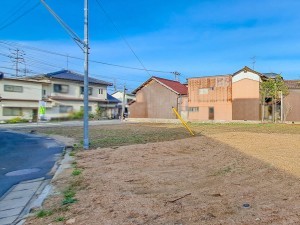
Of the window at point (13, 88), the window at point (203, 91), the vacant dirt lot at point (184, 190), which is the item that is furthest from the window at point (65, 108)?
the window at point (203, 91)

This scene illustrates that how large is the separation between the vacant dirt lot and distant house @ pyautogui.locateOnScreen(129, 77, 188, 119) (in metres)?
24.9

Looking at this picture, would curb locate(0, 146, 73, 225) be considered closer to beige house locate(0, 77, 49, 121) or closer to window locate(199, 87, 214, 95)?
beige house locate(0, 77, 49, 121)

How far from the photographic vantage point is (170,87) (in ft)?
111

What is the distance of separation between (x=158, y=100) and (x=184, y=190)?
2970cm

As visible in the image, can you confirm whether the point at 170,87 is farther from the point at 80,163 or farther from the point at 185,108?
the point at 80,163

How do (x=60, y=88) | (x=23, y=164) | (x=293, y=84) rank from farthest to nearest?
(x=293, y=84), (x=23, y=164), (x=60, y=88)

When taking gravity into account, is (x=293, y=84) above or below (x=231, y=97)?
above

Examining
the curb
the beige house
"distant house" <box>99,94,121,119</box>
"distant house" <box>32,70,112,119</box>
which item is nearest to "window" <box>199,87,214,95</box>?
"distant house" <box>99,94,121,119</box>

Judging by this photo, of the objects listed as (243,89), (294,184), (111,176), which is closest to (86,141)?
(111,176)

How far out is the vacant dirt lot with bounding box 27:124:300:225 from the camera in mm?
3645

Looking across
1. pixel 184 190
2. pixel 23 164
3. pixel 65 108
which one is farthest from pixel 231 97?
pixel 184 190

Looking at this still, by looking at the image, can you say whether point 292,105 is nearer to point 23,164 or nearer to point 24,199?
point 23,164

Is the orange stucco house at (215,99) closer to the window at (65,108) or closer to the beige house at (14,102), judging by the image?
the beige house at (14,102)

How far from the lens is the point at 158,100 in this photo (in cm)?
3447
